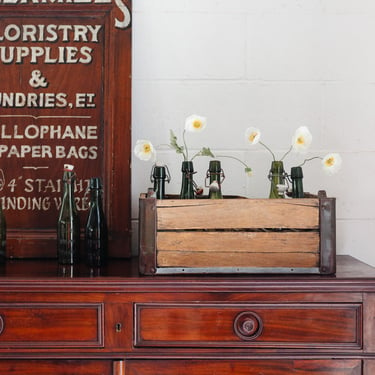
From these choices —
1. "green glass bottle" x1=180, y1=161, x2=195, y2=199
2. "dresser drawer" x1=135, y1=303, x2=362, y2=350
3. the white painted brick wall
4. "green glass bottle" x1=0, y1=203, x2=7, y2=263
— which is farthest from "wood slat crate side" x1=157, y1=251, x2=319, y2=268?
"green glass bottle" x1=0, y1=203, x2=7, y2=263

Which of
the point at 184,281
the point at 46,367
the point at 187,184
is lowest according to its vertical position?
the point at 46,367

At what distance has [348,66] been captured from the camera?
192 cm

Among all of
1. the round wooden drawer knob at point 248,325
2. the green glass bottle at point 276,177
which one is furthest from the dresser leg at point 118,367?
the green glass bottle at point 276,177

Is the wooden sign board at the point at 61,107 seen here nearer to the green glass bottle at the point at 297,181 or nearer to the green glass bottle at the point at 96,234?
the green glass bottle at the point at 96,234

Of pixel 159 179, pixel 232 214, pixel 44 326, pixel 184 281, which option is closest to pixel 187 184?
pixel 159 179

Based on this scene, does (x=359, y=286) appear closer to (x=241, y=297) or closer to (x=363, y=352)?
(x=363, y=352)

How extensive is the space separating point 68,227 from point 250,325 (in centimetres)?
63

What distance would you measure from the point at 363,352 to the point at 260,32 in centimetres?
107

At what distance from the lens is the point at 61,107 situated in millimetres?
1848

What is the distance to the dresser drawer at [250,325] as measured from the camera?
1.42 meters

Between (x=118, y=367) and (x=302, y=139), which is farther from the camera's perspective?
(x=302, y=139)

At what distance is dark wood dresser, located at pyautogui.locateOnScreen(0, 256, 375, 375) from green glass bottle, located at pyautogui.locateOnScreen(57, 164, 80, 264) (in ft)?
0.89

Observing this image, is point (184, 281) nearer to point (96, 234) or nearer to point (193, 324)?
point (193, 324)

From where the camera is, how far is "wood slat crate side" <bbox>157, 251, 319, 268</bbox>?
147 cm
